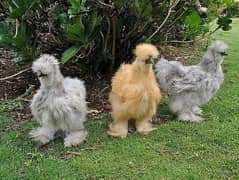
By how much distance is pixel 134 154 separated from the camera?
360 cm

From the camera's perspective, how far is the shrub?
4023 millimetres

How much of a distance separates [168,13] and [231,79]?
1365 mm

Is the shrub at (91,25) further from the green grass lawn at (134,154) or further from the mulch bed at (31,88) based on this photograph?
the green grass lawn at (134,154)

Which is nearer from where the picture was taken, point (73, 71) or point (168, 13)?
point (168, 13)

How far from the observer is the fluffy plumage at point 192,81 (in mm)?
4137

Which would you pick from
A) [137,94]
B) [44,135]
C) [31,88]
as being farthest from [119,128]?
[31,88]

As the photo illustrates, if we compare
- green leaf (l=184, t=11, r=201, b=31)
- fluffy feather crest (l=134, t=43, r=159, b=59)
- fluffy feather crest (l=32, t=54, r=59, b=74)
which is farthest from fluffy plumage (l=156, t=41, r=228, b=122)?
fluffy feather crest (l=32, t=54, r=59, b=74)

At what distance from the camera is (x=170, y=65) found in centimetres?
427

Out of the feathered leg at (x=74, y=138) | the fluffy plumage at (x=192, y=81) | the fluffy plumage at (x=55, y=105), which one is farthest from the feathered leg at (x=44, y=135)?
the fluffy plumage at (x=192, y=81)

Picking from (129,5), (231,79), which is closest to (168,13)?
(129,5)

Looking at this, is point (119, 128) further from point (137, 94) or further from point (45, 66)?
point (45, 66)

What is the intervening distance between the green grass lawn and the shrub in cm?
85

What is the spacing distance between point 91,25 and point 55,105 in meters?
0.92

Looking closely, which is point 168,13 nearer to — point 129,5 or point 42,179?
point 129,5
